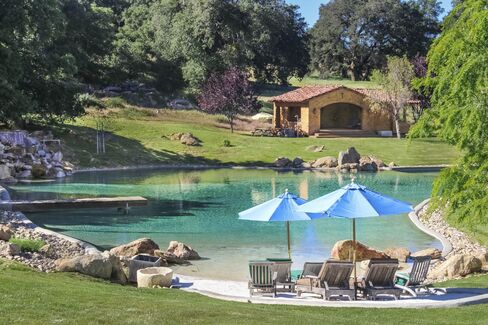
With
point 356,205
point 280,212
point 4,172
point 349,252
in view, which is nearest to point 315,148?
point 4,172

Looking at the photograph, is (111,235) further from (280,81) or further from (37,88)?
(280,81)

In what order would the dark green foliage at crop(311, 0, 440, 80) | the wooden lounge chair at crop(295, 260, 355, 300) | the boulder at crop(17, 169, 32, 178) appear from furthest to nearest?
the dark green foliage at crop(311, 0, 440, 80) < the boulder at crop(17, 169, 32, 178) < the wooden lounge chair at crop(295, 260, 355, 300)

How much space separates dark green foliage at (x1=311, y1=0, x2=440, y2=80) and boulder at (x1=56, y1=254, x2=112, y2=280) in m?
70.6

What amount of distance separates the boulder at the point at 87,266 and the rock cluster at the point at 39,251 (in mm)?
418

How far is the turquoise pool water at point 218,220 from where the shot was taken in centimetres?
2192

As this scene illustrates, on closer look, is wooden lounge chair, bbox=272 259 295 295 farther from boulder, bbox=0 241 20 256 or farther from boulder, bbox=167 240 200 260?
boulder, bbox=0 241 20 256

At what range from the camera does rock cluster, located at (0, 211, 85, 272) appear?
54.3ft

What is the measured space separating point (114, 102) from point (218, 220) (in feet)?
123

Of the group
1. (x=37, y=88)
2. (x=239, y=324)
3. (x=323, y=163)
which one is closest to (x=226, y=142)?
(x=323, y=163)

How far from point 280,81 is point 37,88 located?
43.3m

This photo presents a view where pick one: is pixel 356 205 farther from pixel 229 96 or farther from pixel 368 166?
pixel 229 96

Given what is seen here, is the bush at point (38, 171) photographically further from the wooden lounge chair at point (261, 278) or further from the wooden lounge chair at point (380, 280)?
the wooden lounge chair at point (380, 280)

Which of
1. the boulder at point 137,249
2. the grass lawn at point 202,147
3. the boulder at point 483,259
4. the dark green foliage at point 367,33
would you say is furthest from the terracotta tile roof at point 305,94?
the boulder at point 483,259

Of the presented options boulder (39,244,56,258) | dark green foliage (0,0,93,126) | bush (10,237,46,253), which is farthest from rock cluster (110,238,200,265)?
dark green foliage (0,0,93,126)
